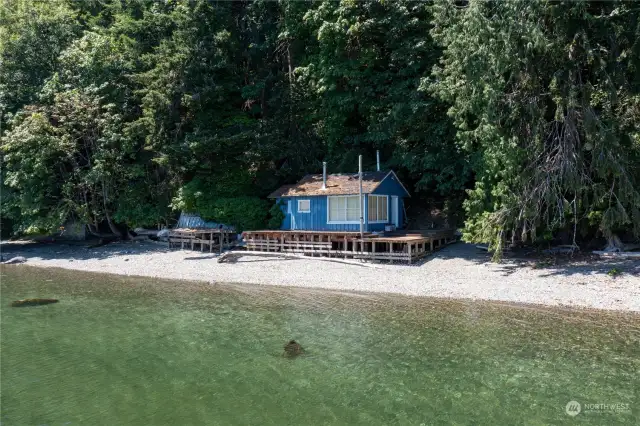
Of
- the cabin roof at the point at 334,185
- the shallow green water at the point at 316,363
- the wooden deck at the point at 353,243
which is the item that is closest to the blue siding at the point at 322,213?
the cabin roof at the point at 334,185

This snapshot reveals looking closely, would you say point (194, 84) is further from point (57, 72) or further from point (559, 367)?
point (559, 367)

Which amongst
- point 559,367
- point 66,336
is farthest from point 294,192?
point 559,367

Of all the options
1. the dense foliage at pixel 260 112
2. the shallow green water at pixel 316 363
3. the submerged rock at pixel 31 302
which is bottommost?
the shallow green water at pixel 316 363

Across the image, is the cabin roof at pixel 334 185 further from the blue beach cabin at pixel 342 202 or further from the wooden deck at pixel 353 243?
the wooden deck at pixel 353 243

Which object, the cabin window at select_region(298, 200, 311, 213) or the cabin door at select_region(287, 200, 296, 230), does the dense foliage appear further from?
the cabin window at select_region(298, 200, 311, 213)

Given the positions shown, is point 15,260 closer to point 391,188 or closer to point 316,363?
point 391,188

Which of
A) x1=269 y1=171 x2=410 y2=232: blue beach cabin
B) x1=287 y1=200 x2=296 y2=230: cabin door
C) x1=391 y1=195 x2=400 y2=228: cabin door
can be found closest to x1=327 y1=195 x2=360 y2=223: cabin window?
x1=269 y1=171 x2=410 y2=232: blue beach cabin
